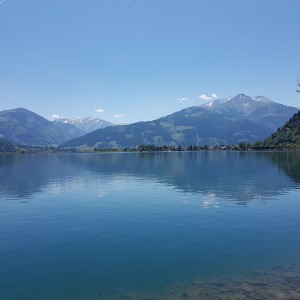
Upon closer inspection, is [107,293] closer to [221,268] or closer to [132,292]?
[132,292]

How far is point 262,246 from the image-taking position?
38.8 meters

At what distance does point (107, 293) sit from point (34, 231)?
24713 mm

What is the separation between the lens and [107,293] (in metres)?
26.5

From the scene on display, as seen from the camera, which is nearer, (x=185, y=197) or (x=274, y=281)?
(x=274, y=281)

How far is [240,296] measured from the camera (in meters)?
25.6

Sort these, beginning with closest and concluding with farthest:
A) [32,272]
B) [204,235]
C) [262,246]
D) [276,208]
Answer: [32,272] < [262,246] < [204,235] < [276,208]

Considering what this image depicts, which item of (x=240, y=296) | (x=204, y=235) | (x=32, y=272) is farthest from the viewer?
(x=204, y=235)

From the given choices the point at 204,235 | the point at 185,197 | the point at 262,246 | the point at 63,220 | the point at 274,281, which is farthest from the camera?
the point at 185,197

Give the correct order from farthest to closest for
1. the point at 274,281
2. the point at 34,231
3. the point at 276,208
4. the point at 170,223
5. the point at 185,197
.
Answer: the point at 185,197 < the point at 276,208 < the point at 170,223 < the point at 34,231 < the point at 274,281

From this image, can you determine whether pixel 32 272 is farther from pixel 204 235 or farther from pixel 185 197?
pixel 185 197

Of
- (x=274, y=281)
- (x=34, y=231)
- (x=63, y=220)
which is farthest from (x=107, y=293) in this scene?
(x=63, y=220)

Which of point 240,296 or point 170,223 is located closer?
point 240,296

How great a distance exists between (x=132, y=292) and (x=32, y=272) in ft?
35.6

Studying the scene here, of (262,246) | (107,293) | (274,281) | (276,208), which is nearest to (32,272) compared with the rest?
(107,293)
